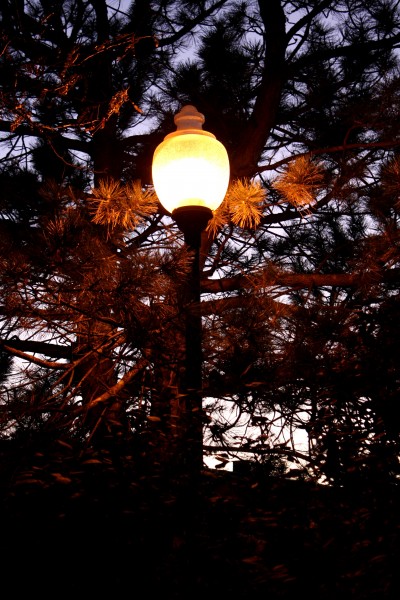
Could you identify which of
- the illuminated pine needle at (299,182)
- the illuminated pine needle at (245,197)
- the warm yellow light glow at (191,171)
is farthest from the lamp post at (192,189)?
the illuminated pine needle at (299,182)

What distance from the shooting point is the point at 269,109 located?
14.9 feet

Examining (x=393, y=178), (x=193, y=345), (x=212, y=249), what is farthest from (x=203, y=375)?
(x=212, y=249)

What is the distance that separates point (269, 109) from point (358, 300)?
1.96 m

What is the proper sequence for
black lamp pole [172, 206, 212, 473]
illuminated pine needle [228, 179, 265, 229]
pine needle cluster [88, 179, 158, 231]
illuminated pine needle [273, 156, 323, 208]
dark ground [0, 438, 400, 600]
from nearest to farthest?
dark ground [0, 438, 400, 600] < black lamp pole [172, 206, 212, 473] < pine needle cluster [88, 179, 158, 231] < illuminated pine needle [228, 179, 265, 229] < illuminated pine needle [273, 156, 323, 208]

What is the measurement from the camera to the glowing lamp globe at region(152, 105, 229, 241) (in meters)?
Result: 2.80

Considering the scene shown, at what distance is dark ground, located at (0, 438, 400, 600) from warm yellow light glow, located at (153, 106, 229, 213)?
1.31m

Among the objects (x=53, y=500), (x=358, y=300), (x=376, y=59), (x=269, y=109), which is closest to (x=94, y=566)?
(x=53, y=500)

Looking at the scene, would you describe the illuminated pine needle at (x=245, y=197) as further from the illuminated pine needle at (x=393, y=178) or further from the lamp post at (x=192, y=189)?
the illuminated pine needle at (x=393, y=178)

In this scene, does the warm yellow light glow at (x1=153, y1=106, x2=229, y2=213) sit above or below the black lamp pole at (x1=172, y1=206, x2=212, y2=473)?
above

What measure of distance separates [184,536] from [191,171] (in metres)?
1.67

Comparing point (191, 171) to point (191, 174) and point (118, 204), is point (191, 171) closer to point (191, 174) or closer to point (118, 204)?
point (191, 174)

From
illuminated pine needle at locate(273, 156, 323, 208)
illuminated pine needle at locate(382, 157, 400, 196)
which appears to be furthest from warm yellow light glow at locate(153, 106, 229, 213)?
illuminated pine needle at locate(382, 157, 400, 196)

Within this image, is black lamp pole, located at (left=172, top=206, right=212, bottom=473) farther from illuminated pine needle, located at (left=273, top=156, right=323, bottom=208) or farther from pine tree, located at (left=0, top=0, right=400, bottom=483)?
illuminated pine needle, located at (left=273, top=156, right=323, bottom=208)

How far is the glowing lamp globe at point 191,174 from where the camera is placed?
280 cm
